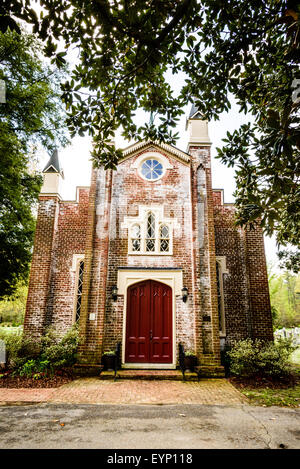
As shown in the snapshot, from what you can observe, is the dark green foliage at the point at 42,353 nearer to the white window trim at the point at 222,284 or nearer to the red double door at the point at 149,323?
the red double door at the point at 149,323

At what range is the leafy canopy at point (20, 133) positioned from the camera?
32.2 feet

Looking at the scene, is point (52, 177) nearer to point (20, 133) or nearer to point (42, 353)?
point (20, 133)

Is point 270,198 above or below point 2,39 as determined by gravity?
below

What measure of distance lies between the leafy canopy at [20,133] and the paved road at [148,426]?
7.54 meters

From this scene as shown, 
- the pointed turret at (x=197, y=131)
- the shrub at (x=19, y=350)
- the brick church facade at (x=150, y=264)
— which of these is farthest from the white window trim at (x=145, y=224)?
the shrub at (x=19, y=350)

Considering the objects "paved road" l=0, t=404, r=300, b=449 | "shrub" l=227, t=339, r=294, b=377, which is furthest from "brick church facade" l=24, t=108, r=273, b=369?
"paved road" l=0, t=404, r=300, b=449

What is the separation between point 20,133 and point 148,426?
1180 centimetres

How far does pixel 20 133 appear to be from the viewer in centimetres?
1168

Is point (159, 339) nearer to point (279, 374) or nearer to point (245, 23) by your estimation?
point (279, 374)

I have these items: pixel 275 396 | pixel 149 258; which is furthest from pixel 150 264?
pixel 275 396

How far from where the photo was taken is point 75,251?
1124 centimetres
